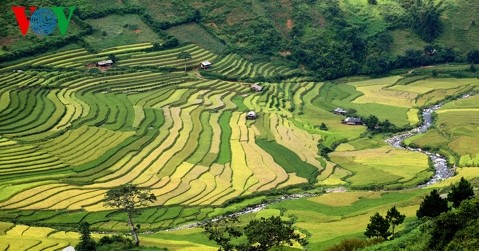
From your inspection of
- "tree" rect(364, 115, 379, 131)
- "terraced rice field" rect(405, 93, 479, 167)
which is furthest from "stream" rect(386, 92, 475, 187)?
"tree" rect(364, 115, 379, 131)

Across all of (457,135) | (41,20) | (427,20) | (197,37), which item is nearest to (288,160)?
(457,135)

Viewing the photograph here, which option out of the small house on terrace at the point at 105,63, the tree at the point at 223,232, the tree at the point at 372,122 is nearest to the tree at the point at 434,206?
the tree at the point at 223,232

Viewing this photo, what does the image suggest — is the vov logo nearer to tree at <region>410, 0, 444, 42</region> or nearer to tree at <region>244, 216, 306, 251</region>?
tree at <region>410, 0, 444, 42</region>

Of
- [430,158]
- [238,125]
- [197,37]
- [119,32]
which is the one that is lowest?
[430,158]

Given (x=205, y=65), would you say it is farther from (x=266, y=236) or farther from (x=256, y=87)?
(x=266, y=236)

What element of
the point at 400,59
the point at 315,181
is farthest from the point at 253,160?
the point at 400,59

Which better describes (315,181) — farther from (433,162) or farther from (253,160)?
(433,162)

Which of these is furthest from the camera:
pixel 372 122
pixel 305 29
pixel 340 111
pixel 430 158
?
pixel 305 29
